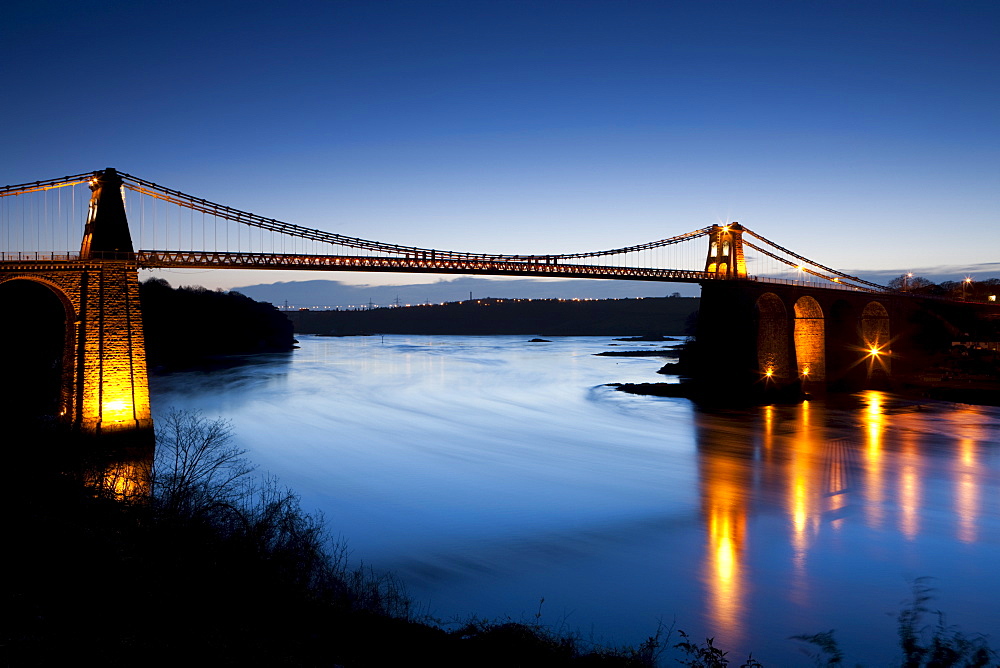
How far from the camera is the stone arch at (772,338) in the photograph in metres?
37.2

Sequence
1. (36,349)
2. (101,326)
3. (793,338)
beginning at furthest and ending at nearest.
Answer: (793,338), (36,349), (101,326)

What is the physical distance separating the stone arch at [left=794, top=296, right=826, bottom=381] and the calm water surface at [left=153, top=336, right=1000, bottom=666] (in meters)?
4.29

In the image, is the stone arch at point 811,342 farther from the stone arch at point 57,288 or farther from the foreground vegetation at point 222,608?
the stone arch at point 57,288

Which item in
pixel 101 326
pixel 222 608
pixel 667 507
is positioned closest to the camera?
pixel 222 608

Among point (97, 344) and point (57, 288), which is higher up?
point (57, 288)

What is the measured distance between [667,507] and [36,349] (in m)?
26.6

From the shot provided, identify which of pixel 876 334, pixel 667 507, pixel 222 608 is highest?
pixel 876 334

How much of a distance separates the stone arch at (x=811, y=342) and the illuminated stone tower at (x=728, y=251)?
425 centimetres

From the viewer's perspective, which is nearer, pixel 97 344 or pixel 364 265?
pixel 97 344

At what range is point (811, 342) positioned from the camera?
3991 cm

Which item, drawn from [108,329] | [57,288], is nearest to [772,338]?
[108,329]

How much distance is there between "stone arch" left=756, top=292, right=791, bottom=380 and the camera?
37250 mm

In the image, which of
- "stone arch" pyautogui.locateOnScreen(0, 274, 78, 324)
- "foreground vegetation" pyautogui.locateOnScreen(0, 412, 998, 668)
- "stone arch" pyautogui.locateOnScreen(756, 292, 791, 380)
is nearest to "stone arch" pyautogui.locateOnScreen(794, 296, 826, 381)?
"stone arch" pyautogui.locateOnScreen(756, 292, 791, 380)

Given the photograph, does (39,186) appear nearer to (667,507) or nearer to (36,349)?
(36,349)
